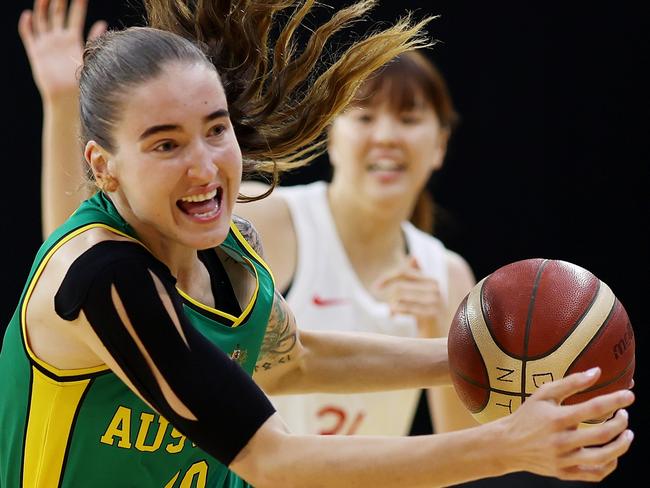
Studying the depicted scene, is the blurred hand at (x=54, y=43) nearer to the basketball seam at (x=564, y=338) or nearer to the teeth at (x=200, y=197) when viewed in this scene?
the teeth at (x=200, y=197)

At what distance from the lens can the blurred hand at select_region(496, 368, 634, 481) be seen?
1938mm

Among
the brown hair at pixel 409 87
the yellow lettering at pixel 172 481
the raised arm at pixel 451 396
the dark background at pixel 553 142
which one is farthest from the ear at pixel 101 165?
the dark background at pixel 553 142

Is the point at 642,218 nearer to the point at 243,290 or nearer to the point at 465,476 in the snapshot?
the point at 243,290

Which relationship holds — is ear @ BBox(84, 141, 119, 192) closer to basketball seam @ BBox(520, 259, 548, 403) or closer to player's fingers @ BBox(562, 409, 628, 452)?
basketball seam @ BBox(520, 259, 548, 403)

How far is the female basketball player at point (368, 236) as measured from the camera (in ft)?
15.1

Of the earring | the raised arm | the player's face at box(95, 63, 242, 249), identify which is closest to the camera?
the player's face at box(95, 63, 242, 249)

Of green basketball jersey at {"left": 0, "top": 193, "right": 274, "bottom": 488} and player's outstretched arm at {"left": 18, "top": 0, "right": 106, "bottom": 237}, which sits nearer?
green basketball jersey at {"left": 0, "top": 193, "right": 274, "bottom": 488}

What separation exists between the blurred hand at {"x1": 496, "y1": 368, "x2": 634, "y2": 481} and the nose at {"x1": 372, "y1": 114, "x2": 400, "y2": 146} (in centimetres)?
269

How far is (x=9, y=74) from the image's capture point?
5.07 meters

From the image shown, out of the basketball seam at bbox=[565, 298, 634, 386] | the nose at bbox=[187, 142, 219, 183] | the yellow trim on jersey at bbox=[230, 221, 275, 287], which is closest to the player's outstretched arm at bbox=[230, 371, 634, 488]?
the basketball seam at bbox=[565, 298, 634, 386]

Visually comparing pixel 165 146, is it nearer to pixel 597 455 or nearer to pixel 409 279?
pixel 597 455

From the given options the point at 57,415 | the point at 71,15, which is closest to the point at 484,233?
the point at 71,15

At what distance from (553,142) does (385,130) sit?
1.19 metres

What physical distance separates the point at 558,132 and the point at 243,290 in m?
3.21
